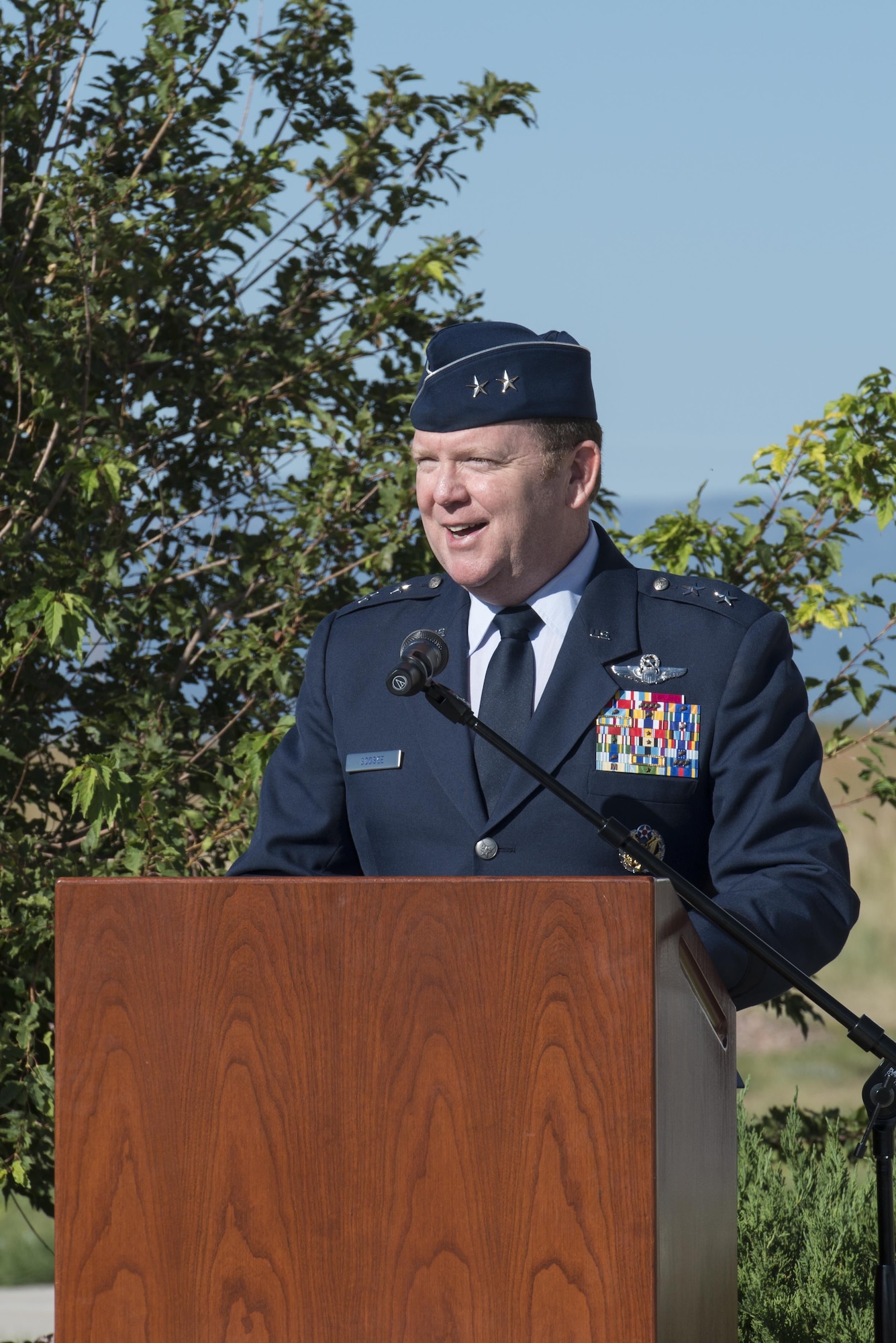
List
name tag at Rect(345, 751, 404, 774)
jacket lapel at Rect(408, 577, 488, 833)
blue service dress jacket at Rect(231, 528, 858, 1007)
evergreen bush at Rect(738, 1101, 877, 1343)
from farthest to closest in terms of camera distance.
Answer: evergreen bush at Rect(738, 1101, 877, 1343) < name tag at Rect(345, 751, 404, 774) < jacket lapel at Rect(408, 577, 488, 833) < blue service dress jacket at Rect(231, 528, 858, 1007)

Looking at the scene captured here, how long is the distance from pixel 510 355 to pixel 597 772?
1.98 ft

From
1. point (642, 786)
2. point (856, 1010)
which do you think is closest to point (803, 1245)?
point (642, 786)

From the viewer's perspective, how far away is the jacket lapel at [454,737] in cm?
230

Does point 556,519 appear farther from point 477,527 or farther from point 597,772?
point 597,772

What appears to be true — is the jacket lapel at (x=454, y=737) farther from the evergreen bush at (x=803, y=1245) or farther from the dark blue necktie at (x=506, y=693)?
the evergreen bush at (x=803, y=1245)

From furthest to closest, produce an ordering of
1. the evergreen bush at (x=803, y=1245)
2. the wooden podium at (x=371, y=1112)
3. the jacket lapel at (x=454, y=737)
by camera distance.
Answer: the evergreen bush at (x=803, y=1245), the jacket lapel at (x=454, y=737), the wooden podium at (x=371, y=1112)

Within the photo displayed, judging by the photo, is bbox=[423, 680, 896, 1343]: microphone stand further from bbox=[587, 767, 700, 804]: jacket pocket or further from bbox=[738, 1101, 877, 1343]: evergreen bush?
bbox=[738, 1101, 877, 1343]: evergreen bush

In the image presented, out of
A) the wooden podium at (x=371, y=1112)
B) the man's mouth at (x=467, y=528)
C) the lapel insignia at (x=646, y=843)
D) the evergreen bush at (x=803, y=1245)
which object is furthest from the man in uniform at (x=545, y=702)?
the evergreen bush at (x=803, y=1245)

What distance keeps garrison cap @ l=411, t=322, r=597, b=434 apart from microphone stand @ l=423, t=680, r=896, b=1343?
0.64 metres

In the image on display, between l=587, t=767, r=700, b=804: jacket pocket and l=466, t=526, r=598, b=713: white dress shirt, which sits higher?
l=466, t=526, r=598, b=713: white dress shirt

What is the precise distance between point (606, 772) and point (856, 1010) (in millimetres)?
17092

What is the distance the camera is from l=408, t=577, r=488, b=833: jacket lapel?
2297 millimetres

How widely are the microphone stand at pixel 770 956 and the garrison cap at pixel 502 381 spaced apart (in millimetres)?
641

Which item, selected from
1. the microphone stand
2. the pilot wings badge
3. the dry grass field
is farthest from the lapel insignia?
the dry grass field
